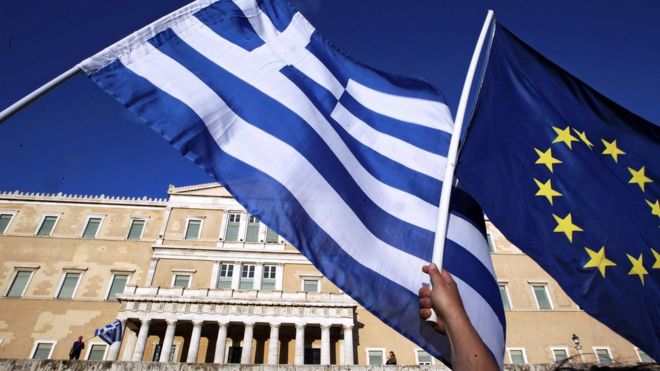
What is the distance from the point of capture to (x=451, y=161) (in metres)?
2.95

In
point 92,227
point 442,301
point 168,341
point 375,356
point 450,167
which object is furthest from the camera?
point 92,227

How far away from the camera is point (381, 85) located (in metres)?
4.58

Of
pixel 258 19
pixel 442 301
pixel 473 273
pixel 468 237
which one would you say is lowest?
pixel 442 301

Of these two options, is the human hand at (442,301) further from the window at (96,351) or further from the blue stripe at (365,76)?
the window at (96,351)

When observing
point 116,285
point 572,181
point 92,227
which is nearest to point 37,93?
point 572,181

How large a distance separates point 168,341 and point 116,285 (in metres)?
7.35

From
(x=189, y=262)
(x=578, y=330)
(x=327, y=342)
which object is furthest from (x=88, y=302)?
(x=578, y=330)

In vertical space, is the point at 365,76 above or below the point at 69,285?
below

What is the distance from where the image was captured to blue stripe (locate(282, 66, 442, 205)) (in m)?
3.84

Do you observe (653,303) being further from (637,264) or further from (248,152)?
(248,152)

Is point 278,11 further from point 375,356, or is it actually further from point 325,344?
point 375,356

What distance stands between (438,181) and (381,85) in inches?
Result: 54.5

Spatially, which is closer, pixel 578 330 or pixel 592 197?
pixel 592 197

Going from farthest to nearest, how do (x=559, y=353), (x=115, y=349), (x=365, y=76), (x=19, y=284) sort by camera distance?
(x=19, y=284), (x=559, y=353), (x=115, y=349), (x=365, y=76)
